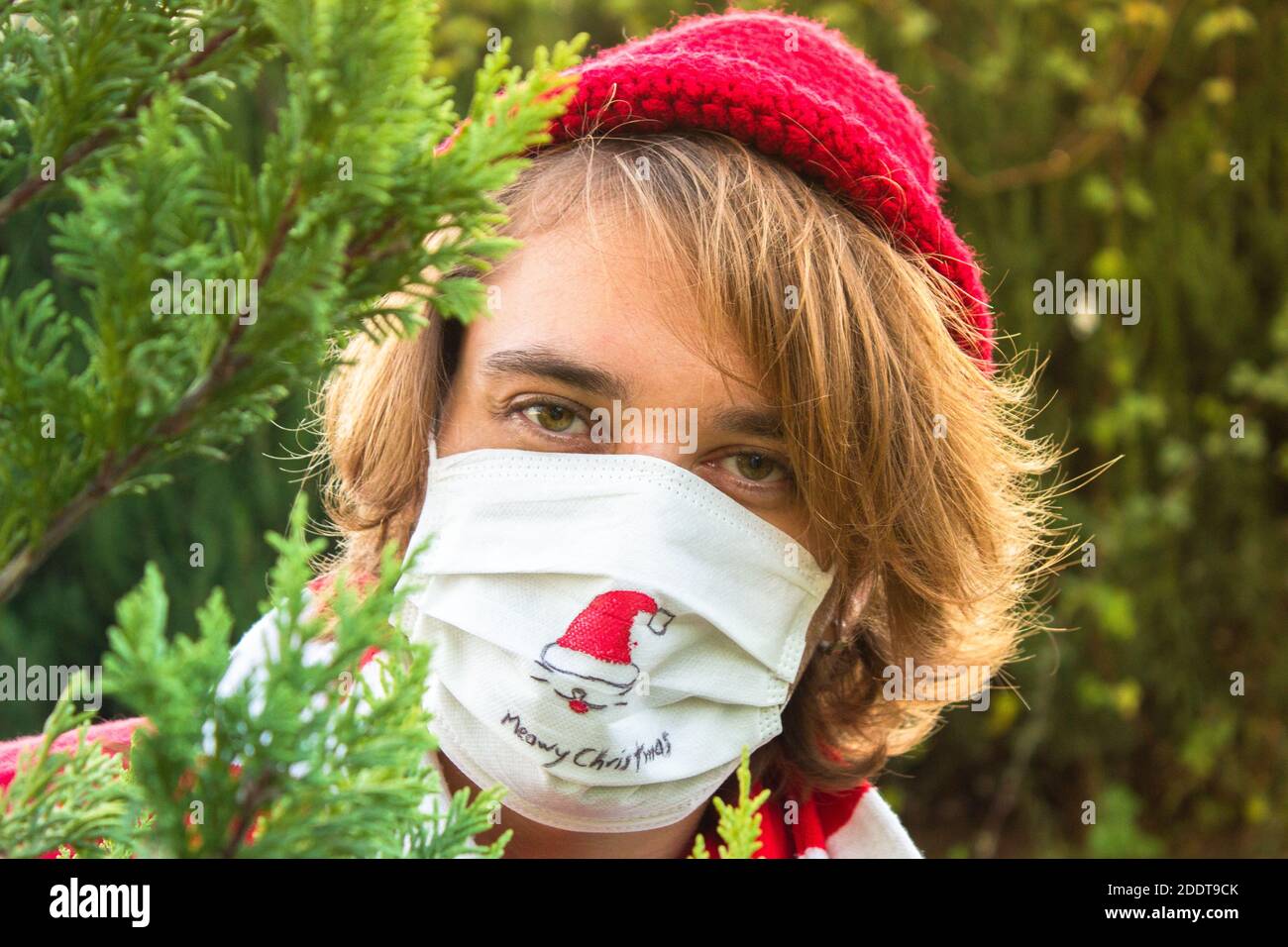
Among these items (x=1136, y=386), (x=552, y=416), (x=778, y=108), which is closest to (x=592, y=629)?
(x=552, y=416)

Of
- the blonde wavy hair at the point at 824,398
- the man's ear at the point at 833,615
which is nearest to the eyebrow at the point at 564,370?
the blonde wavy hair at the point at 824,398

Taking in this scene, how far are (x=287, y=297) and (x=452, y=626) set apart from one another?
933 mm

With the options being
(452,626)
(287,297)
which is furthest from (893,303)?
(287,297)

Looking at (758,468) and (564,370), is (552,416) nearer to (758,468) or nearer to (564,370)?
(564,370)

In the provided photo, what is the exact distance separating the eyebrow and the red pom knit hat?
1.28 ft

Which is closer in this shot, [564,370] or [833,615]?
[564,370]

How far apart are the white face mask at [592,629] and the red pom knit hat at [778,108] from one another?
1.74 feet

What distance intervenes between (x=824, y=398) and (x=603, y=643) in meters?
0.48

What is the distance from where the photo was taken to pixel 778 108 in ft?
6.07

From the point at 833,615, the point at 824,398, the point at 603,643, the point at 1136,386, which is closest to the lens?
the point at 603,643

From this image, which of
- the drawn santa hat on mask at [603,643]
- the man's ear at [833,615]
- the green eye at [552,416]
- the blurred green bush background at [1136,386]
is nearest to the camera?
the drawn santa hat on mask at [603,643]

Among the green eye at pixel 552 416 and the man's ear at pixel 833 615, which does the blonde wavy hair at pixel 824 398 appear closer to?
the man's ear at pixel 833 615

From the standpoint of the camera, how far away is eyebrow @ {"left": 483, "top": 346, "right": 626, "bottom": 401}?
5.69ft

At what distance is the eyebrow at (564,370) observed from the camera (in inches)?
68.2
